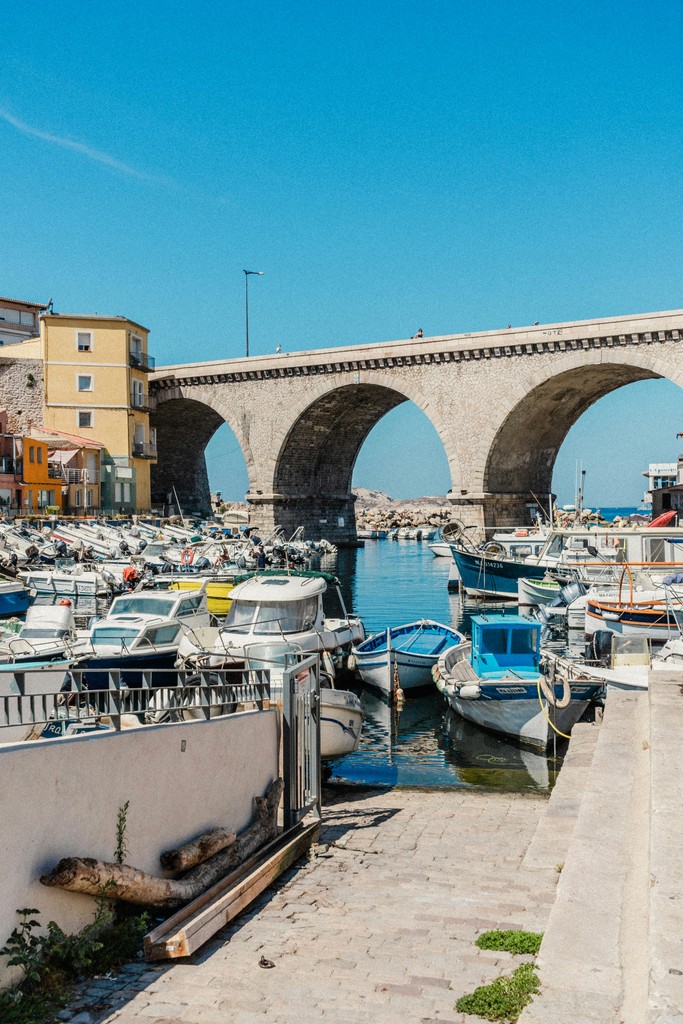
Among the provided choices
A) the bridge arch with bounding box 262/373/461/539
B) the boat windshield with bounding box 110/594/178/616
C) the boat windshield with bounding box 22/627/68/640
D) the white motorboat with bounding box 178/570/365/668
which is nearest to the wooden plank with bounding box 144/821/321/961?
the white motorboat with bounding box 178/570/365/668

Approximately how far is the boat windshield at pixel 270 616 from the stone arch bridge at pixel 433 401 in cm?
2245

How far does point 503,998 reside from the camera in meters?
4.83

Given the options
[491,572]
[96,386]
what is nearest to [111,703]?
[491,572]

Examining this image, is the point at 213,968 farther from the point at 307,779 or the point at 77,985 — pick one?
the point at 307,779

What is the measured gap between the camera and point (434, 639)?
19.5 meters

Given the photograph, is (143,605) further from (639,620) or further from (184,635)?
(639,620)

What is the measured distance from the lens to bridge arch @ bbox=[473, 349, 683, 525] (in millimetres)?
36062

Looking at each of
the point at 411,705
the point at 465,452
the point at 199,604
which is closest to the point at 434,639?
the point at 411,705

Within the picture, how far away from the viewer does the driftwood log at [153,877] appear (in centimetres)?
536

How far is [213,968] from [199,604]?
42.6 ft

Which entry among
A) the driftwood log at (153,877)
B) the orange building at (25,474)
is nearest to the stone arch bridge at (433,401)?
the orange building at (25,474)

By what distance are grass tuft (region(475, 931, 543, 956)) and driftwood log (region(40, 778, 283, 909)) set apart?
1932 mm

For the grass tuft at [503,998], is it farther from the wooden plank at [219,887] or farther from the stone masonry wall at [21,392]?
the stone masonry wall at [21,392]

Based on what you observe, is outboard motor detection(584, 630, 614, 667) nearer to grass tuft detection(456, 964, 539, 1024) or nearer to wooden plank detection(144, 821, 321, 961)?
wooden plank detection(144, 821, 321, 961)
